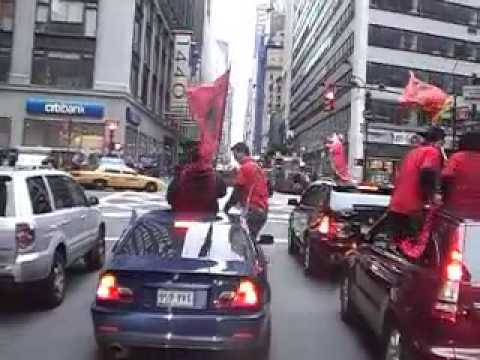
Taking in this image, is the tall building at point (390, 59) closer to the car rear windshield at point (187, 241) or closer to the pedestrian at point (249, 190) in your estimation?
the pedestrian at point (249, 190)

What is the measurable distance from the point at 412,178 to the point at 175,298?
3.21 meters

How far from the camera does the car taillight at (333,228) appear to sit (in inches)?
432

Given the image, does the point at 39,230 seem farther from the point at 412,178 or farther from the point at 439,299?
the point at 439,299

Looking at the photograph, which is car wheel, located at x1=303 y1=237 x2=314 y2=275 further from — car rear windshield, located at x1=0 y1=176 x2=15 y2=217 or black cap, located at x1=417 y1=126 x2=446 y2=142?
car rear windshield, located at x1=0 y1=176 x2=15 y2=217

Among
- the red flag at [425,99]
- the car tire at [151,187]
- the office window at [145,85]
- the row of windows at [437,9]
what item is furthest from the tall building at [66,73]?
the row of windows at [437,9]

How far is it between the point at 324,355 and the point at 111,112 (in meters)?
43.7

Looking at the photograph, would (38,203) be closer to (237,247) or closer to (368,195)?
(237,247)

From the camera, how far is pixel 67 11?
49844 millimetres

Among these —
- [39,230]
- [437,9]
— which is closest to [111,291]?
[39,230]

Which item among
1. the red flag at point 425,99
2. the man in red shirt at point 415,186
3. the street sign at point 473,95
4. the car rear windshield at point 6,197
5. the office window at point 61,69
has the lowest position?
the car rear windshield at point 6,197

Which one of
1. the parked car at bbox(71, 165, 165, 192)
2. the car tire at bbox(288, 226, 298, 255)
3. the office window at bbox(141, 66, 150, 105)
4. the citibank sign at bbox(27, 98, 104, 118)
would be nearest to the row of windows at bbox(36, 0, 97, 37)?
the citibank sign at bbox(27, 98, 104, 118)

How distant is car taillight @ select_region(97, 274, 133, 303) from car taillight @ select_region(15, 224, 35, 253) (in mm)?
2275

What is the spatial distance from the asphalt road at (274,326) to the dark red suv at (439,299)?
1246 millimetres

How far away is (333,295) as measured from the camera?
1005 centimetres
